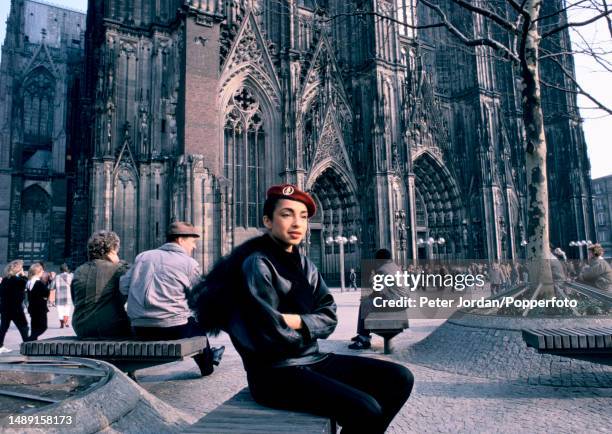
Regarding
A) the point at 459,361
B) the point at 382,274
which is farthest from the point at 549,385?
the point at 382,274

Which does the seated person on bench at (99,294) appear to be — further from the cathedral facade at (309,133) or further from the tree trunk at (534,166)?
the cathedral facade at (309,133)

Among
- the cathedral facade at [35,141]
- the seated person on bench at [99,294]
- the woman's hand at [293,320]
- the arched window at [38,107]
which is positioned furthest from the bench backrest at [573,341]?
the arched window at [38,107]

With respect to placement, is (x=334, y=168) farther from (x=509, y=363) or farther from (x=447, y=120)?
(x=509, y=363)

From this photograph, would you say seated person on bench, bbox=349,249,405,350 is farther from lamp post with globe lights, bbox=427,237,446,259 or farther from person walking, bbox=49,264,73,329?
lamp post with globe lights, bbox=427,237,446,259

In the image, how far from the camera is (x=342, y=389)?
1.83m

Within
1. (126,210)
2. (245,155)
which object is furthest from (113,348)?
(245,155)

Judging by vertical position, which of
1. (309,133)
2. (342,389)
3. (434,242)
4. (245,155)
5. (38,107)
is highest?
(38,107)

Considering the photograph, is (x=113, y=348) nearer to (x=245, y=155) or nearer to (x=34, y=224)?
(x=245, y=155)

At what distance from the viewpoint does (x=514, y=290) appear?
19.8 feet

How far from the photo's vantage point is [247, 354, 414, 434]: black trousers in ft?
5.88

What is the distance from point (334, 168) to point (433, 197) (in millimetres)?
7794


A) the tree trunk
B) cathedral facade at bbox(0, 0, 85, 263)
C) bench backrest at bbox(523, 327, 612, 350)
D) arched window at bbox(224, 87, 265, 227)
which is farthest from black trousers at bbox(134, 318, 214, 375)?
cathedral facade at bbox(0, 0, 85, 263)

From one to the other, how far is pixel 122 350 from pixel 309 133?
19.2 meters

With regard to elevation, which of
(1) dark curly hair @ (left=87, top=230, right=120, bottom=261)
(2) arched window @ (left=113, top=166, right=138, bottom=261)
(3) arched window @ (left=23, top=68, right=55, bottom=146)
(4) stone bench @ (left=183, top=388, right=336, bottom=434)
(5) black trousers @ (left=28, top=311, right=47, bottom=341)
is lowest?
(5) black trousers @ (left=28, top=311, right=47, bottom=341)
